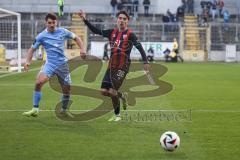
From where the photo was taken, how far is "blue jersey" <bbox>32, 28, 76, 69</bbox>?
12.2 m

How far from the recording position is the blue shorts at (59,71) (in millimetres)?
12242

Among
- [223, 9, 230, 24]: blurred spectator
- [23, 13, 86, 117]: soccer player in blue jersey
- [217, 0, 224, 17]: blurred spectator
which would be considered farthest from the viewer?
[217, 0, 224, 17]: blurred spectator

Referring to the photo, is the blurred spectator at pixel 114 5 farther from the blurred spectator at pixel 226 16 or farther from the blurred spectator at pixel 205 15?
the blurred spectator at pixel 226 16

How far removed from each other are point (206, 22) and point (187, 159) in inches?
1723

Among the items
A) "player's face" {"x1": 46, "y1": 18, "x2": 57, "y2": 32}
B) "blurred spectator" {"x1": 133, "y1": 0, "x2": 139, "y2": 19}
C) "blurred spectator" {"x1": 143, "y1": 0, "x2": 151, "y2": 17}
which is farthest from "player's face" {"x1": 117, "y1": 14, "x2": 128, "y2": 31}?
"blurred spectator" {"x1": 143, "y1": 0, "x2": 151, "y2": 17}

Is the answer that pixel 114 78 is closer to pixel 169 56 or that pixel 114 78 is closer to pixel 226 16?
pixel 169 56

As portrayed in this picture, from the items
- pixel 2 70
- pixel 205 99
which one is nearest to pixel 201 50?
pixel 2 70

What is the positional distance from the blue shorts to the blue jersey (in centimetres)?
5

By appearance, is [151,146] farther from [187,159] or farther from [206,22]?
[206,22]

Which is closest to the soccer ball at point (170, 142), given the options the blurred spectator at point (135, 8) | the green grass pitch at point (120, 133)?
the green grass pitch at point (120, 133)

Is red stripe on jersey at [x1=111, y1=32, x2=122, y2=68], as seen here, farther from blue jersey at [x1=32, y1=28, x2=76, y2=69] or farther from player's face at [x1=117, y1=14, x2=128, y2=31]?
blue jersey at [x1=32, y1=28, x2=76, y2=69]

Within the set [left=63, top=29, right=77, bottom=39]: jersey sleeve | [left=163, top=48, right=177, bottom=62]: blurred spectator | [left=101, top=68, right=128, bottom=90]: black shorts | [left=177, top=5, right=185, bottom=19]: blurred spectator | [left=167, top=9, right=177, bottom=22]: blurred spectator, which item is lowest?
[left=163, top=48, right=177, bottom=62]: blurred spectator

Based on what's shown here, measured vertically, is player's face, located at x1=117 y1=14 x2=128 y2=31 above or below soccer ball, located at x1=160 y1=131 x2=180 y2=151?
above

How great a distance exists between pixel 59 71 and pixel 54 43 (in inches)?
Result: 24.4
